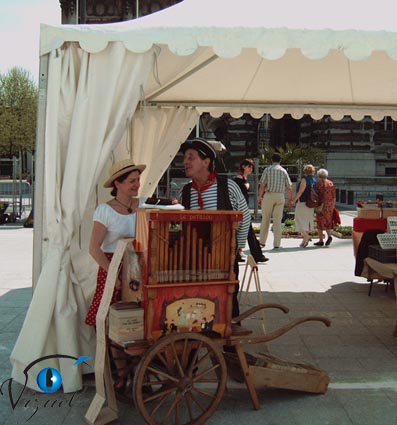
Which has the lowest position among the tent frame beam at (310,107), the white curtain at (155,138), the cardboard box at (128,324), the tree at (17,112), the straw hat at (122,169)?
the cardboard box at (128,324)

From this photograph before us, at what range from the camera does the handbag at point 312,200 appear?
1322 cm

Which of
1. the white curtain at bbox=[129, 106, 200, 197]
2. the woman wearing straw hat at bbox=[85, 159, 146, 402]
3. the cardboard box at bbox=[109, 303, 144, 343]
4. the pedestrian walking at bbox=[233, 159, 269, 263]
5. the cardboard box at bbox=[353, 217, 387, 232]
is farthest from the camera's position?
the pedestrian walking at bbox=[233, 159, 269, 263]

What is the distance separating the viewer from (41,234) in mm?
4859

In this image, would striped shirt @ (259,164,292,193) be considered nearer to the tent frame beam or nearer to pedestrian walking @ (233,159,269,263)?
pedestrian walking @ (233,159,269,263)

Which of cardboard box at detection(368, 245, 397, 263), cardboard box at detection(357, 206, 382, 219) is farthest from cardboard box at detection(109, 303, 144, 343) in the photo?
cardboard box at detection(357, 206, 382, 219)

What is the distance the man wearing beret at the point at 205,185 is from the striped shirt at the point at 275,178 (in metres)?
7.40

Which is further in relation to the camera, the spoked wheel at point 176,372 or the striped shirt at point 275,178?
the striped shirt at point 275,178

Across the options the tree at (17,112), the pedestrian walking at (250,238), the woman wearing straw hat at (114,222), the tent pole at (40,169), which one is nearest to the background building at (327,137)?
the tree at (17,112)

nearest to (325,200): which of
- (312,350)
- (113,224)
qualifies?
(312,350)

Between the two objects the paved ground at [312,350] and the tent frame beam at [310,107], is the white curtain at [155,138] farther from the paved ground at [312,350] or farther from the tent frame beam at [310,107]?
the paved ground at [312,350]

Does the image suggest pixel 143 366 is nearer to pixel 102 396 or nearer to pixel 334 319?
pixel 102 396

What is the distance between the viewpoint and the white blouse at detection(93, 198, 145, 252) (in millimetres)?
4562

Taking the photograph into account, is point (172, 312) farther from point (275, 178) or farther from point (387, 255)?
point (275, 178)

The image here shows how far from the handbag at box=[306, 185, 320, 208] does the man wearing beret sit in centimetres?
812
